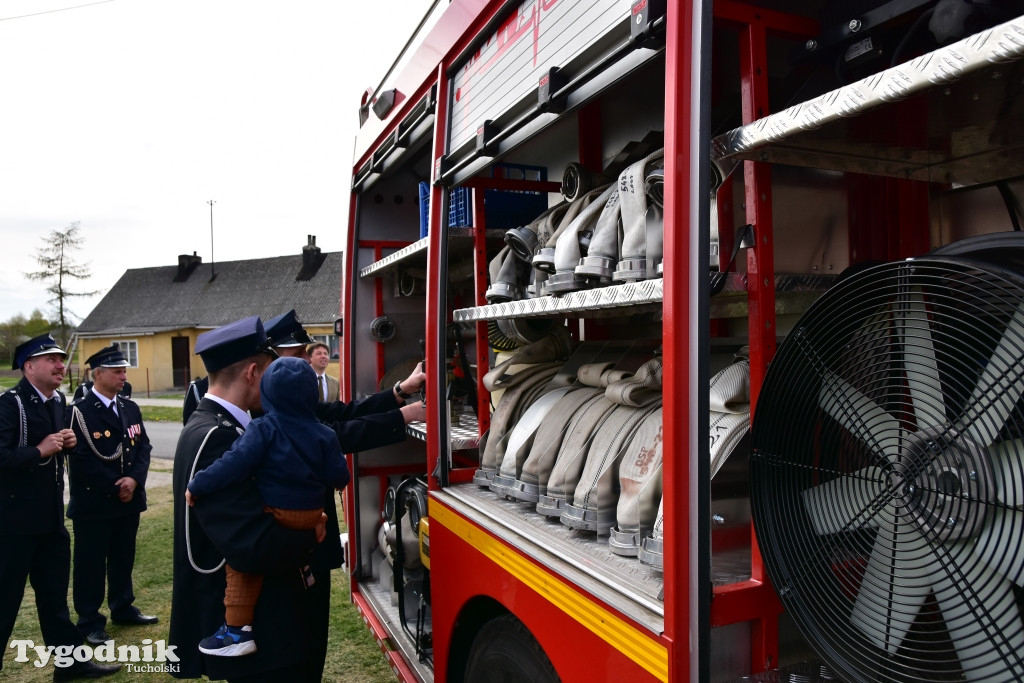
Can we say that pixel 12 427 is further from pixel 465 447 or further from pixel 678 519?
pixel 678 519

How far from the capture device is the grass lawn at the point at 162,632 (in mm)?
4449

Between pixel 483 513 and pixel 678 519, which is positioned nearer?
pixel 678 519

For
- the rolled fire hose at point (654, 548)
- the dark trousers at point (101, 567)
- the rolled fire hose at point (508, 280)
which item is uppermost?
the rolled fire hose at point (508, 280)

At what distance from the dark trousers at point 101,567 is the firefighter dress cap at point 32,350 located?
118 centimetres

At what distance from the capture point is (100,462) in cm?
522

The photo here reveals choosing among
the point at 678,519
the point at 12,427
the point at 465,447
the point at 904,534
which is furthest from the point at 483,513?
the point at 12,427

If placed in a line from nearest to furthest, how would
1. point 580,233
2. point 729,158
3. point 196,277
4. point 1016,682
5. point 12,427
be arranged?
point 1016,682, point 729,158, point 580,233, point 12,427, point 196,277

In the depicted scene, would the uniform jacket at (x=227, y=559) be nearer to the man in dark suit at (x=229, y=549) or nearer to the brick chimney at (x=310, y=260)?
the man in dark suit at (x=229, y=549)

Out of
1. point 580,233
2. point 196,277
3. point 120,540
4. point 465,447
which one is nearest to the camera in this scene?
point 580,233

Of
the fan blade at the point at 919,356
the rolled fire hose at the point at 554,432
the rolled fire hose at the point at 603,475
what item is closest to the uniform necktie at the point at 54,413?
the rolled fire hose at the point at 554,432

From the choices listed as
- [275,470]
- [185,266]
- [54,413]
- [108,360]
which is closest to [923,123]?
[275,470]

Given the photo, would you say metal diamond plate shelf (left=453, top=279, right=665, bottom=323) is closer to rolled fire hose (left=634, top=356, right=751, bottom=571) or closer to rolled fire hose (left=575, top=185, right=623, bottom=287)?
rolled fire hose (left=575, top=185, right=623, bottom=287)

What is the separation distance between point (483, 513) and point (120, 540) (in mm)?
4154

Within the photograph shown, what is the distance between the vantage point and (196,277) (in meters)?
40.7
